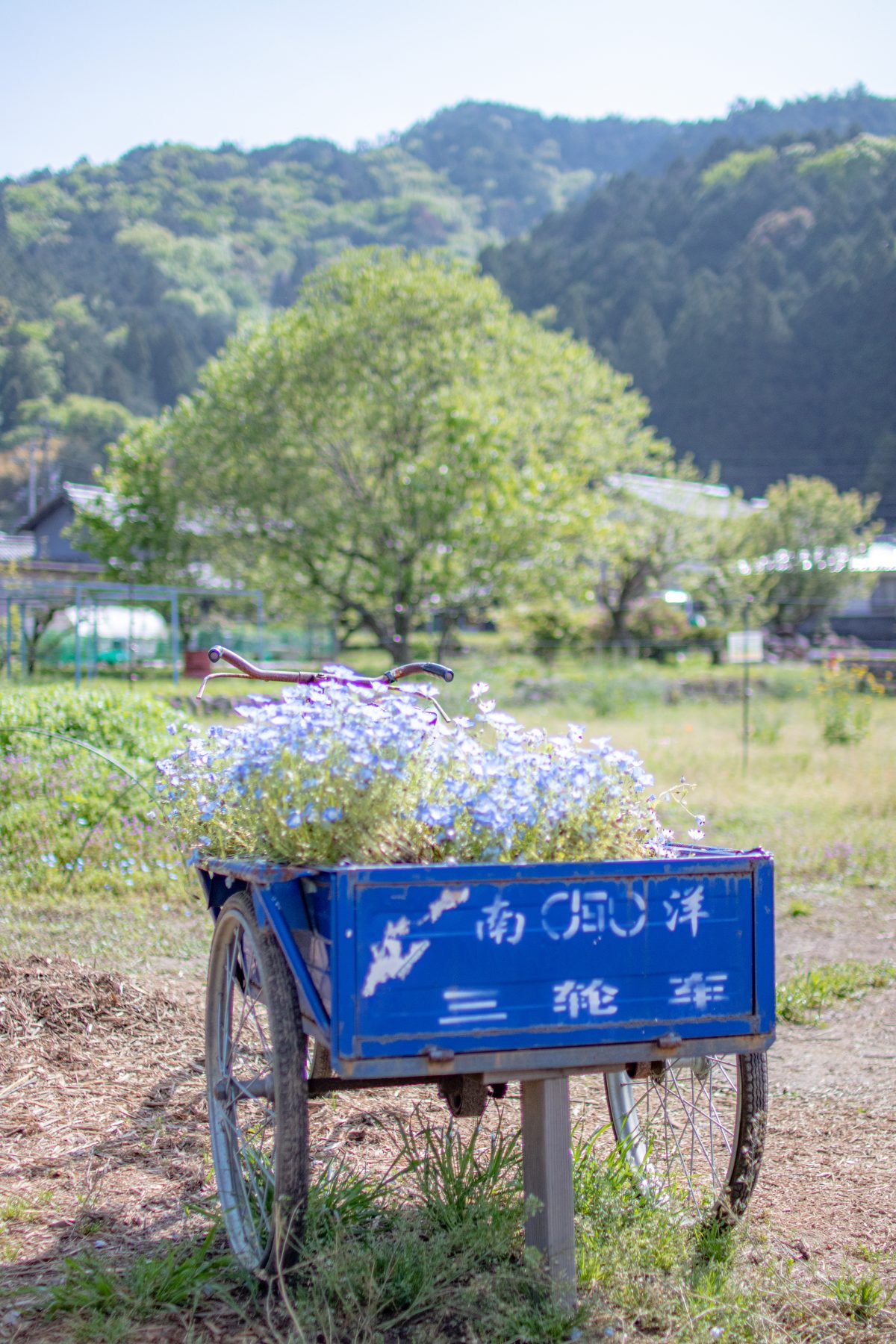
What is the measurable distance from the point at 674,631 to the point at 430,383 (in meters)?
11.2

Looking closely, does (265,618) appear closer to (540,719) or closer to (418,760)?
(540,719)

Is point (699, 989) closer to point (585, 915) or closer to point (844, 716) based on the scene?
point (585, 915)

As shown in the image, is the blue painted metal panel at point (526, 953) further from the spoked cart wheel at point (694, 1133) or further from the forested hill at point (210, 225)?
the forested hill at point (210, 225)

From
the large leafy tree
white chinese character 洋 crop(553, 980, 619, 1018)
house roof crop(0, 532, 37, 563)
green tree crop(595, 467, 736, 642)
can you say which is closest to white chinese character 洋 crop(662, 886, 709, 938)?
white chinese character 洋 crop(553, 980, 619, 1018)

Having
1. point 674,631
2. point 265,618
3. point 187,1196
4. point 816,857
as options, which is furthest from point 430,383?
point 187,1196

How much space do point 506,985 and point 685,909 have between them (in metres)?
0.41

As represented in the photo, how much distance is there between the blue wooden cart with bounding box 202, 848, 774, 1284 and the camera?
88.0 inches

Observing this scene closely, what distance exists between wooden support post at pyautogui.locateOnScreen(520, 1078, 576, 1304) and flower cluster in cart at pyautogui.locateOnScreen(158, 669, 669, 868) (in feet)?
1.67

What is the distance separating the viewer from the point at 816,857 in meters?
8.77

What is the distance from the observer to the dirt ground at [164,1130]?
287 centimetres

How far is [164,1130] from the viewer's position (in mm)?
3561

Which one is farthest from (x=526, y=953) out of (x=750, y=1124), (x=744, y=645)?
(x=744, y=645)

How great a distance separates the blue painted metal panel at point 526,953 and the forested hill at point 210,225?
185 ft

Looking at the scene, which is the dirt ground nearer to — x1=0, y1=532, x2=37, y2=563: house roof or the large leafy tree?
the large leafy tree
